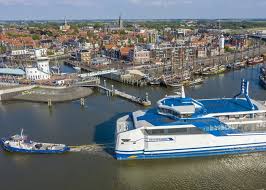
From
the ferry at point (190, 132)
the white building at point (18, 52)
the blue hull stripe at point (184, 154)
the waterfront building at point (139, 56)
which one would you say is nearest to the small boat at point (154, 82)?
the waterfront building at point (139, 56)

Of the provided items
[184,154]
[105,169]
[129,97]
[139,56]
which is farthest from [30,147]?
[139,56]

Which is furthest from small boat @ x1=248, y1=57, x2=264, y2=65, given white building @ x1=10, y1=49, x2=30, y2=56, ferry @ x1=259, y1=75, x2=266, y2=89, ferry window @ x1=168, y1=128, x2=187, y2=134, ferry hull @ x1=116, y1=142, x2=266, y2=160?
white building @ x1=10, y1=49, x2=30, y2=56

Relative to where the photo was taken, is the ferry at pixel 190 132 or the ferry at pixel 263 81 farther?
the ferry at pixel 263 81

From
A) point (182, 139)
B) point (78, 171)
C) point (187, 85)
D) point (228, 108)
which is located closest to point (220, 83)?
point (187, 85)

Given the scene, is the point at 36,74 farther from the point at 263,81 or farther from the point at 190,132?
the point at 263,81

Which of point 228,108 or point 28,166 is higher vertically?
point 228,108

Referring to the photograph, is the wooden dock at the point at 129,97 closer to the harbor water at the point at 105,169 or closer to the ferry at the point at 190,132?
the harbor water at the point at 105,169

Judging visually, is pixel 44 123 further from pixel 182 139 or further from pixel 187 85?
pixel 187 85
